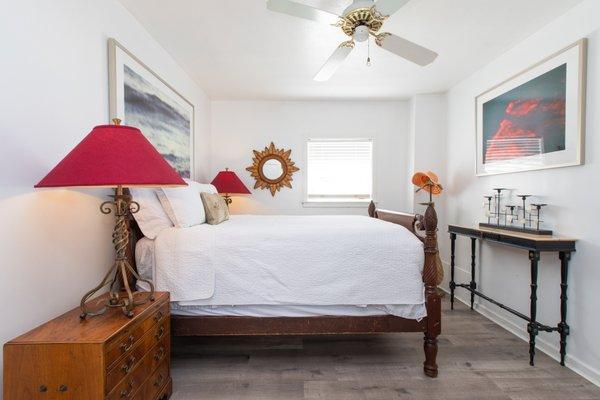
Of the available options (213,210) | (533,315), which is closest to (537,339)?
(533,315)

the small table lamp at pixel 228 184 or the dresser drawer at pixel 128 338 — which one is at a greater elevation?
the small table lamp at pixel 228 184

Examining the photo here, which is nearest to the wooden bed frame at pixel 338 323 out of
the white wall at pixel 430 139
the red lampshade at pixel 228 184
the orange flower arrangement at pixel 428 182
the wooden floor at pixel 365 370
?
the wooden floor at pixel 365 370

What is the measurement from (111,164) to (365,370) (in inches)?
74.1

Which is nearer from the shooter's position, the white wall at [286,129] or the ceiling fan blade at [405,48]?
the ceiling fan blade at [405,48]

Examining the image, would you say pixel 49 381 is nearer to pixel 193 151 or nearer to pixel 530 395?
pixel 530 395

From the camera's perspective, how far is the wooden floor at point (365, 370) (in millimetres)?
1765

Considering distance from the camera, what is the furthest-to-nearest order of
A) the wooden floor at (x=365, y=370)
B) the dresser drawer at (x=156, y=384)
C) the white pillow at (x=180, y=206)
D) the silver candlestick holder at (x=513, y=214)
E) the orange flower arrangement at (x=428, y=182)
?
the orange flower arrangement at (x=428, y=182) < the silver candlestick holder at (x=513, y=214) < the white pillow at (x=180, y=206) < the wooden floor at (x=365, y=370) < the dresser drawer at (x=156, y=384)

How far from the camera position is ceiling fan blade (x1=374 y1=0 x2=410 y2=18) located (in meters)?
1.57

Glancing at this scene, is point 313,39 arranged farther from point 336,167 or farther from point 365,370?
point 365,370

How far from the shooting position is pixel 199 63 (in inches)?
117

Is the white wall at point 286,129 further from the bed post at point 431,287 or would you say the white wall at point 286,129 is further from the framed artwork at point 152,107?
the bed post at point 431,287

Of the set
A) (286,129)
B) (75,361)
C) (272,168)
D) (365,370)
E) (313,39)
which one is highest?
(313,39)

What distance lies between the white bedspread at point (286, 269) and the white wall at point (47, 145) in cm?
42

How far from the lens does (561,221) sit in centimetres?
217
